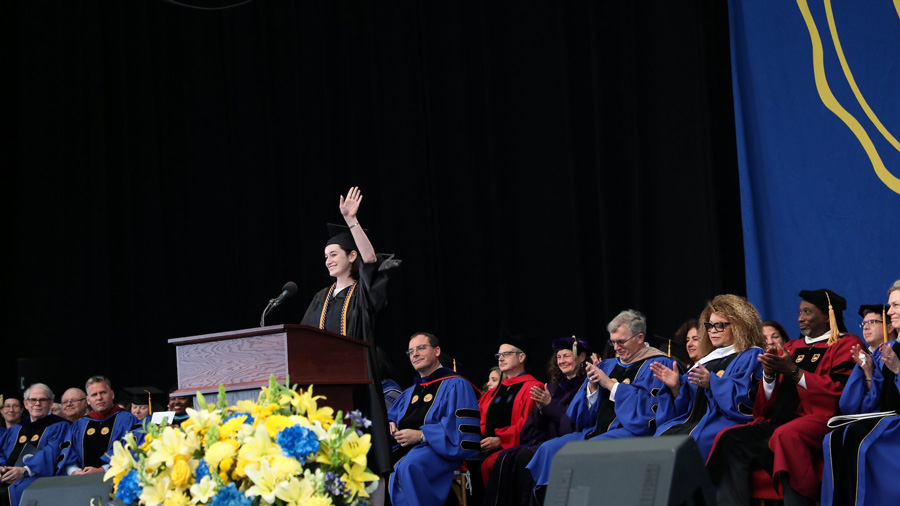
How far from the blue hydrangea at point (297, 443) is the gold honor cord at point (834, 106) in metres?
5.36

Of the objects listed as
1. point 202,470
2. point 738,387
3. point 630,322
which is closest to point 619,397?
point 630,322

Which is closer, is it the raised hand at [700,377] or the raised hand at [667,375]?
the raised hand at [700,377]

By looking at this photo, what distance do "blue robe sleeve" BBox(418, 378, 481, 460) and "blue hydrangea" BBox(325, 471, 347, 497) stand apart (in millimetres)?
4066

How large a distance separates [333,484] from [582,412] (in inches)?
164

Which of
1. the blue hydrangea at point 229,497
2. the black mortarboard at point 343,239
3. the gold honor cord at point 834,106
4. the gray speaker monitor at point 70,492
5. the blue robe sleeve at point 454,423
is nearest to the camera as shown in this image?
the blue hydrangea at point 229,497

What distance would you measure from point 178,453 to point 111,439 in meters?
5.79

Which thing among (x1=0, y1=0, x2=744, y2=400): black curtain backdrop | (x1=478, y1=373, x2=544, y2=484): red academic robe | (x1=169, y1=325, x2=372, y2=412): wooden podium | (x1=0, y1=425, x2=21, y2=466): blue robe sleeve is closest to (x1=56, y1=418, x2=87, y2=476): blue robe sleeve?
(x1=0, y1=425, x2=21, y2=466): blue robe sleeve

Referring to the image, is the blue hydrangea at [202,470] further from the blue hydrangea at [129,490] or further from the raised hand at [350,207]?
the raised hand at [350,207]

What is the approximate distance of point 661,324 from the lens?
7.41 m

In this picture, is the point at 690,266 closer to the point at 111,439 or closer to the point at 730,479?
the point at 730,479

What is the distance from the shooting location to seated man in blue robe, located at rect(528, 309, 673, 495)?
18.8 feet

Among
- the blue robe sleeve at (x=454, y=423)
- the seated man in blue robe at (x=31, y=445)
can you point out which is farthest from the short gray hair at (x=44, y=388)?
the blue robe sleeve at (x=454, y=423)

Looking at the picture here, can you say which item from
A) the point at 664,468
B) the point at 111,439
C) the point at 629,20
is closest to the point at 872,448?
the point at 664,468

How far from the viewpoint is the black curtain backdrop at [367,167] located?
759 cm
